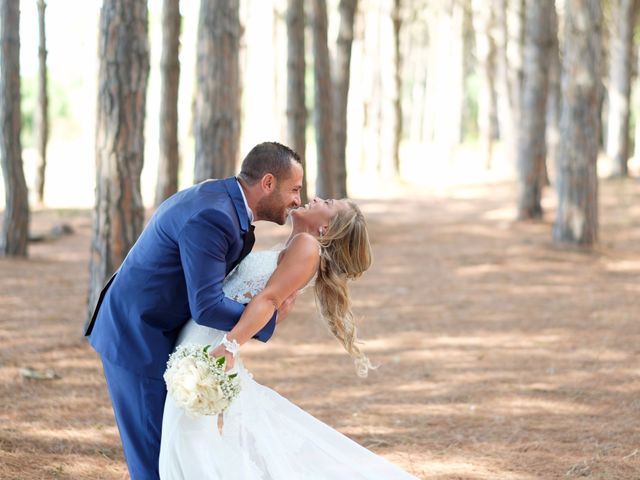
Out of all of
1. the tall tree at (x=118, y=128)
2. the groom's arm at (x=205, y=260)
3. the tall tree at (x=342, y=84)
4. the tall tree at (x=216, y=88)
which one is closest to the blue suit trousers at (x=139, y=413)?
Result: the groom's arm at (x=205, y=260)

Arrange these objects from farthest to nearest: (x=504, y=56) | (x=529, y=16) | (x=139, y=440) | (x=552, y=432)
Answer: (x=504, y=56), (x=529, y=16), (x=552, y=432), (x=139, y=440)

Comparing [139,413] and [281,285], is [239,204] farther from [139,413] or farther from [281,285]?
[139,413]

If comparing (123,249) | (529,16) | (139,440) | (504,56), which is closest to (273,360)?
(123,249)

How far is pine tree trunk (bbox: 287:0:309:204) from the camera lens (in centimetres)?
1520

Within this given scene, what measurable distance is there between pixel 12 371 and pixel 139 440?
12.4 feet

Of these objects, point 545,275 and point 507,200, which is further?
point 507,200

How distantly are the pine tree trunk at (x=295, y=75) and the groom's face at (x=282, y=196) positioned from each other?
36.0 feet

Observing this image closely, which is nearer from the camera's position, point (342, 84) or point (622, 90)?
point (342, 84)

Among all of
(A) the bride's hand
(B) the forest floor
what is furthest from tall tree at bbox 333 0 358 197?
(A) the bride's hand

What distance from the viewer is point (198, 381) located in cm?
390

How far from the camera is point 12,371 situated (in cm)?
775

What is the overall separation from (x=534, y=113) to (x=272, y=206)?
13.6 meters

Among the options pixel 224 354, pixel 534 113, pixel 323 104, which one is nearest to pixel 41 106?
pixel 323 104

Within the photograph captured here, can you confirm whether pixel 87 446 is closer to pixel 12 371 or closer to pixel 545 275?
pixel 12 371
